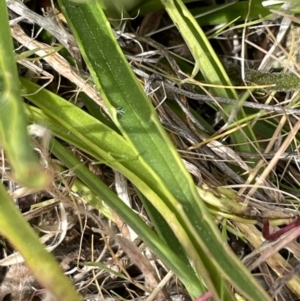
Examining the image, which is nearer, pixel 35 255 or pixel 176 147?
pixel 35 255

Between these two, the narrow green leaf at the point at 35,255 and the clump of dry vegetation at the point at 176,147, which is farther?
the clump of dry vegetation at the point at 176,147

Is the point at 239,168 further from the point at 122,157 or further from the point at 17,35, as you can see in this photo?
the point at 17,35

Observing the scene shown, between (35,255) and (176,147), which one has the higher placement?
(35,255)

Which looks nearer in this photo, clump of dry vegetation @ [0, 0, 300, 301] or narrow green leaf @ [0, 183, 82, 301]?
narrow green leaf @ [0, 183, 82, 301]

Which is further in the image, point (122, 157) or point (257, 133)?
point (257, 133)

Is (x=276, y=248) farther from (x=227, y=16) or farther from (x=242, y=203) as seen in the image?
(x=227, y=16)

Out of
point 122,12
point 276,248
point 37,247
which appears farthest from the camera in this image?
point 122,12

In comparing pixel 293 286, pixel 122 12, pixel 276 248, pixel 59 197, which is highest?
pixel 122 12

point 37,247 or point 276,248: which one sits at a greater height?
point 37,247

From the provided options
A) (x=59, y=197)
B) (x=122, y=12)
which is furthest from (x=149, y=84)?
(x=59, y=197)

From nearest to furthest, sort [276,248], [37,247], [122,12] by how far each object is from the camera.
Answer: [37,247], [276,248], [122,12]
